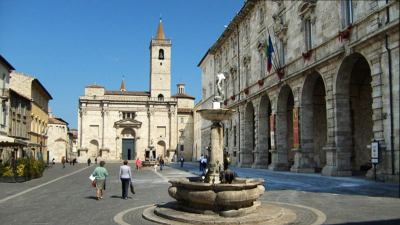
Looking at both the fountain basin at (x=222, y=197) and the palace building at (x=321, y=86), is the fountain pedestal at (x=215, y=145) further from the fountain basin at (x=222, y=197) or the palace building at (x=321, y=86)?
the palace building at (x=321, y=86)

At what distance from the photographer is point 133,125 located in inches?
3206

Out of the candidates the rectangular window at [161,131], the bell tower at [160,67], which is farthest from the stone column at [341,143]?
the bell tower at [160,67]

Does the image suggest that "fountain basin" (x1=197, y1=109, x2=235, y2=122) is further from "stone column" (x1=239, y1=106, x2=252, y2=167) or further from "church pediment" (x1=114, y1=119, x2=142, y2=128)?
"church pediment" (x1=114, y1=119, x2=142, y2=128)

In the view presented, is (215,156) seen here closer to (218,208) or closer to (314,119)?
(218,208)

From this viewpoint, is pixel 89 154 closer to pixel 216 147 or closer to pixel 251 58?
pixel 251 58

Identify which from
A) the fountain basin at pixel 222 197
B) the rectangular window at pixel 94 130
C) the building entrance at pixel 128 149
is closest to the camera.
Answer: the fountain basin at pixel 222 197

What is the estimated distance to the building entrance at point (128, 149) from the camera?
8144 centimetres

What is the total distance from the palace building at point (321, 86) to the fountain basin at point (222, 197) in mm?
9641

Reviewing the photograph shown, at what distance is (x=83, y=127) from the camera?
79562mm

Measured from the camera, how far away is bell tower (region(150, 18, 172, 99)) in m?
87.1

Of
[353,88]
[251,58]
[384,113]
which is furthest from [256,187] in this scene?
[251,58]

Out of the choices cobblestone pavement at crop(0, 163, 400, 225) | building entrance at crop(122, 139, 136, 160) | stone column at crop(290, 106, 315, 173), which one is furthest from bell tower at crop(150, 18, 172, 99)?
cobblestone pavement at crop(0, 163, 400, 225)

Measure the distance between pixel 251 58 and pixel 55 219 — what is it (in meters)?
30.0

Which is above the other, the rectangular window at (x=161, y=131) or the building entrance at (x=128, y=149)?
the rectangular window at (x=161, y=131)
